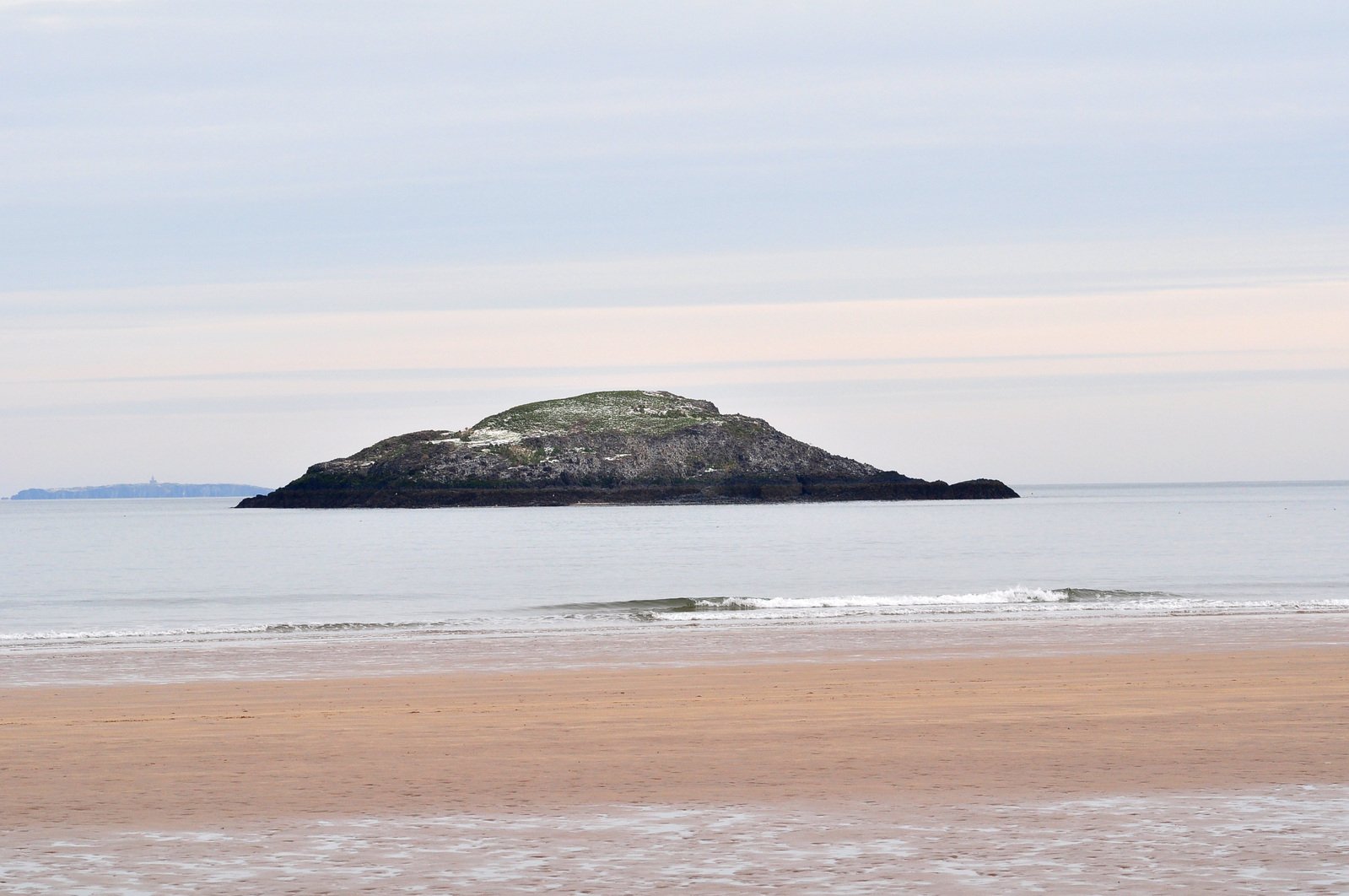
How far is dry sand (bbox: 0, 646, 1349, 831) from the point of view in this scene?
1185cm

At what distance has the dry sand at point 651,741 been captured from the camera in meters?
11.9

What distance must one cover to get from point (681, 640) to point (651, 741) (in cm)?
1528

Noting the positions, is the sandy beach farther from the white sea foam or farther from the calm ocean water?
the calm ocean water

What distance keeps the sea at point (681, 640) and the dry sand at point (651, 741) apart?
884mm

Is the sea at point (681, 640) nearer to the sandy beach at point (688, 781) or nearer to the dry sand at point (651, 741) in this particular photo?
the sandy beach at point (688, 781)

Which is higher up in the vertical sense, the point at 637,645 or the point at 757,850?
the point at 757,850

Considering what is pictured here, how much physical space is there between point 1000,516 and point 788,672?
5002 inches

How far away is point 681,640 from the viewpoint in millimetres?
30188

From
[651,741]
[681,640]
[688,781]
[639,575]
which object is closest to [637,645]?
[681,640]

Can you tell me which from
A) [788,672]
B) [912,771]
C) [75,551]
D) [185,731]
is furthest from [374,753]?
[75,551]

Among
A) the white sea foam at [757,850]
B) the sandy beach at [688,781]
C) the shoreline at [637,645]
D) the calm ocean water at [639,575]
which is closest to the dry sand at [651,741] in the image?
the sandy beach at [688,781]

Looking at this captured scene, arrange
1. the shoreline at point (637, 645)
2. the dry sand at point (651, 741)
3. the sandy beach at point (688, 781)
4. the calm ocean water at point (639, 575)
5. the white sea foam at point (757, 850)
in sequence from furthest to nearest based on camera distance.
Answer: the calm ocean water at point (639, 575) < the shoreline at point (637, 645) < the dry sand at point (651, 741) < the sandy beach at point (688, 781) < the white sea foam at point (757, 850)

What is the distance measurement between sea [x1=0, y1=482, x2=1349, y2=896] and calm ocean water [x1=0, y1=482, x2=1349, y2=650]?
33 centimetres

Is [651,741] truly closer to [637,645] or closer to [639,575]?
[637,645]
